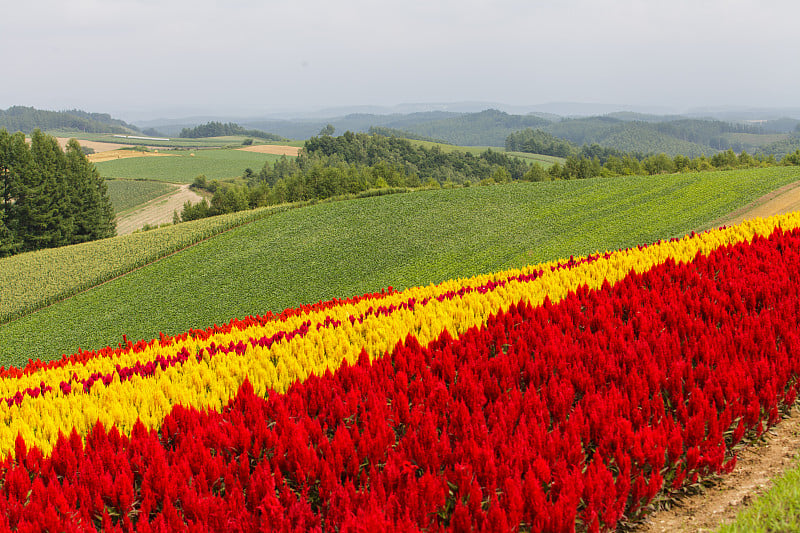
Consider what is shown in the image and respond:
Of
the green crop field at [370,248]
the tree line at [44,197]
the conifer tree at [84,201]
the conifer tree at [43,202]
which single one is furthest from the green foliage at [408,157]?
the green crop field at [370,248]

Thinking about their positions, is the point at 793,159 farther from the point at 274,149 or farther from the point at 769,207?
the point at 274,149

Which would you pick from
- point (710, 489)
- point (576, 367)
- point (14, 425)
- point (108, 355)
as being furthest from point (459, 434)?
point (108, 355)

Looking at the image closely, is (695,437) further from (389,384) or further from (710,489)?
(389,384)

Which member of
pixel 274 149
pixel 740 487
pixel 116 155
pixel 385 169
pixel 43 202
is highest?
pixel 274 149

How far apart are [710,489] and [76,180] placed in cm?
7260

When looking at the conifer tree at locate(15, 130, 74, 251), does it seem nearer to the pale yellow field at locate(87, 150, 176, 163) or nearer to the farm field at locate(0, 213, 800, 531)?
the farm field at locate(0, 213, 800, 531)

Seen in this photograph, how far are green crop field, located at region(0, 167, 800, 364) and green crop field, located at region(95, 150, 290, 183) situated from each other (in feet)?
255

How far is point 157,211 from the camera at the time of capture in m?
83.0

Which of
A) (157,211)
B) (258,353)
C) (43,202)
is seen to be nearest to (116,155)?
(157,211)

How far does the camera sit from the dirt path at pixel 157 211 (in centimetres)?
7500

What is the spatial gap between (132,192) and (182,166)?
2870 centimetres

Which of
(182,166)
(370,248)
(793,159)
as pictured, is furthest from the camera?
(182,166)

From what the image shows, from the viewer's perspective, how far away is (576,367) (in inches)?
217

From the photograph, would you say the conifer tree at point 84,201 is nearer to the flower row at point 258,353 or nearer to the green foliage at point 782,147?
the flower row at point 258,353
